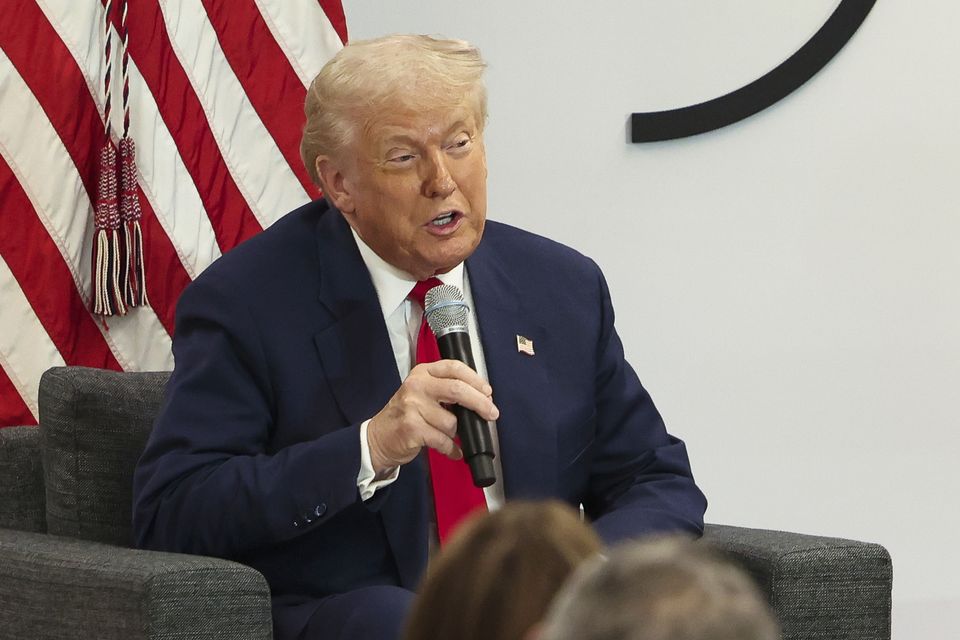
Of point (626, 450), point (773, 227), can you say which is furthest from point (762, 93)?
point (626, 450)

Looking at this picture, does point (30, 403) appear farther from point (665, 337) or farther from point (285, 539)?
point (665, 337)

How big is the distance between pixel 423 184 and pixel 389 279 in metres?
0.17

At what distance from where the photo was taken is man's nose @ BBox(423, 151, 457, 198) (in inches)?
84.6

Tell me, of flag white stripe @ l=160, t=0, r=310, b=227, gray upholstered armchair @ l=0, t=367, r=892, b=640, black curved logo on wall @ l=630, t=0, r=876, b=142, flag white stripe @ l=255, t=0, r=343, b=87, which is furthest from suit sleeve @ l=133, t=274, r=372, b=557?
black curved logo on wall @ l=630, t=0, r=876, b=142

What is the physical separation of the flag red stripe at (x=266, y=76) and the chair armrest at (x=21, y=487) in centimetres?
94

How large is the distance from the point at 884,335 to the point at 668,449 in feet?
3.88

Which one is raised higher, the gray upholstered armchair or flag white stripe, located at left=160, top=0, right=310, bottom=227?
flag white stripe, located at left=160, top=0, right=310, bottom=227

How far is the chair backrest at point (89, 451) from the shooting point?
2.24 metres

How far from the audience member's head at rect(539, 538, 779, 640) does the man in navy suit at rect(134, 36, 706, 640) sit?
1.32m

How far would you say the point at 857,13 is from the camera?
3271mm

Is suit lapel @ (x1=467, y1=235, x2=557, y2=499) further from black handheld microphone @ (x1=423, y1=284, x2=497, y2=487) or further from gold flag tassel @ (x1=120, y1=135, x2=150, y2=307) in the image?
gold flag tassel @ (x1=120, y1=135, x2=150, y2=307)

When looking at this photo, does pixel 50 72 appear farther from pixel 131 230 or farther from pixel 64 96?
pixel 131 230

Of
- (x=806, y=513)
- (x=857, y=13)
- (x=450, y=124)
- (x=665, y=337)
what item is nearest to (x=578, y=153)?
(x=665, y=337)

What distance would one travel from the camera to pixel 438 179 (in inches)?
84.5
